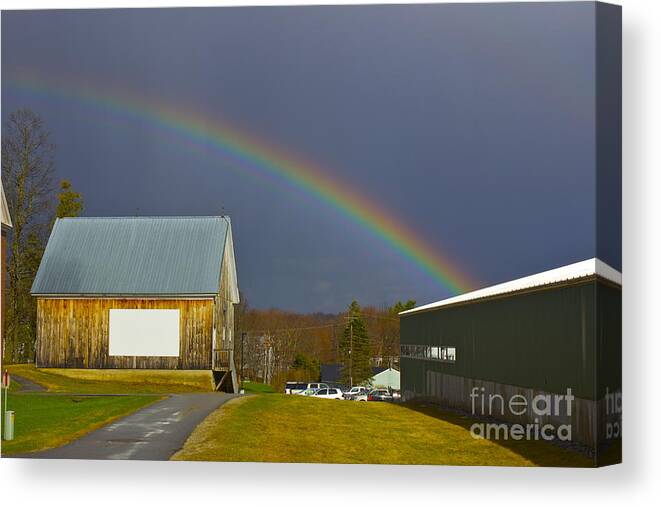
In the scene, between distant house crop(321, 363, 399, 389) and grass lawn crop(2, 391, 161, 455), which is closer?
grass lawn crop(2, 391, 161, 455)

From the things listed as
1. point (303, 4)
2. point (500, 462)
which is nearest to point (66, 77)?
point (303, 4)

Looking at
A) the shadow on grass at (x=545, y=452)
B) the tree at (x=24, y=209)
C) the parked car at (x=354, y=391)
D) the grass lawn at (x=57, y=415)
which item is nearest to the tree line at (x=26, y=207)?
the tree at (x=24, y=209)

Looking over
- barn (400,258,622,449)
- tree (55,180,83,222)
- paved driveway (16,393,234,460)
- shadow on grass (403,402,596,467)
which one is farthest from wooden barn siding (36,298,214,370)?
shadow on grass (403,402,596,467)

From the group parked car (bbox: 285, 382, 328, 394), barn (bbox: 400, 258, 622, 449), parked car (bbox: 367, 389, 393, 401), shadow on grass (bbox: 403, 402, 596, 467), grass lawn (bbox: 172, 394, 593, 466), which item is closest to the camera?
barn (bbox: 400, 258, 622, 449)

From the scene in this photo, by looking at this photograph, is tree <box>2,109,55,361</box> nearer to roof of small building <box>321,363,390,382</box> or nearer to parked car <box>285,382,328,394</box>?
parked car <box>285,382,328,394</box>

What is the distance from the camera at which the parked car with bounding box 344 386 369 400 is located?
73.6 feet

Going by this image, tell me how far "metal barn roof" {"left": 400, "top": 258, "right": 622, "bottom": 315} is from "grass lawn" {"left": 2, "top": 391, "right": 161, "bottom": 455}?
6.79 m

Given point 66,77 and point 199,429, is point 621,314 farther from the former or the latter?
point 66,77

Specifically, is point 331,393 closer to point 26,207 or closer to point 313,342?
point 313,342

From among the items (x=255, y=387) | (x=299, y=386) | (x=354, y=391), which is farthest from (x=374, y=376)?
(x=255, y=387)

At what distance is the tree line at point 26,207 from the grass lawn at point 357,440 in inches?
196

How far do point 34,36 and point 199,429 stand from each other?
9456 mm

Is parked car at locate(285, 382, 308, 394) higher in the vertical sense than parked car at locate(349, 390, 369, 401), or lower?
higher

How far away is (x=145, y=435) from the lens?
21453mm
